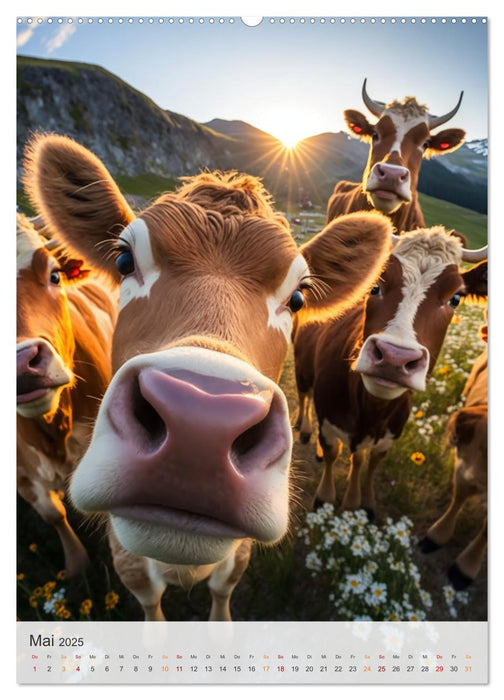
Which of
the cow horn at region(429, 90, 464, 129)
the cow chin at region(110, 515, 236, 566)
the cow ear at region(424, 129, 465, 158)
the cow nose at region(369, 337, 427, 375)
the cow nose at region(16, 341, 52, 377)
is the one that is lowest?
the cow chin at region(110, 515, 236, 566)

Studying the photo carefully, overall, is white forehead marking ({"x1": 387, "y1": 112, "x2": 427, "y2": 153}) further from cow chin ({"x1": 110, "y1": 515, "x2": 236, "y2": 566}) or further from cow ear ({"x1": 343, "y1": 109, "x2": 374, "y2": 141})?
cow chin ({"x1": 110, "y1": 515, "x2": 236, "y2": 566})

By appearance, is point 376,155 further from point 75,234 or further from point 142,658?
point 142,658

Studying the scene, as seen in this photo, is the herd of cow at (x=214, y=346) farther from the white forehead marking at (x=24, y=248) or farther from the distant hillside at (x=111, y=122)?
the distant hillside at (x=111, y=122)

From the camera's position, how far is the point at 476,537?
2.70m

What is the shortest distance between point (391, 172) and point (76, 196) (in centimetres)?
214

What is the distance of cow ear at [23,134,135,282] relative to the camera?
1.90 metres

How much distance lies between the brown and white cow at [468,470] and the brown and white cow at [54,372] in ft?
7.54

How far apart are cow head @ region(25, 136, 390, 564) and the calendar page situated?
0.02m

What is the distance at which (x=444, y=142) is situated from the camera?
2707mm

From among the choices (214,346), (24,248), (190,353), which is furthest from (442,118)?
(24,248)

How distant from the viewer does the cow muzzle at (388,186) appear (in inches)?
110

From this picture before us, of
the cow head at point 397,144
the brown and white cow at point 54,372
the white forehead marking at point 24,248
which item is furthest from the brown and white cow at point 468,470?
the white forehead marking at point 24,248

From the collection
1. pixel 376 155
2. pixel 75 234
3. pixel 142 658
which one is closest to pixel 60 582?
pixel 142 658

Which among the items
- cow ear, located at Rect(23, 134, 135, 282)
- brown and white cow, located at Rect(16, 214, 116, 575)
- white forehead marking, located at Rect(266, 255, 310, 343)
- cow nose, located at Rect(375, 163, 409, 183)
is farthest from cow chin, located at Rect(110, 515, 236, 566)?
cow nose, located at Rect(375, 163, 409, 183)
